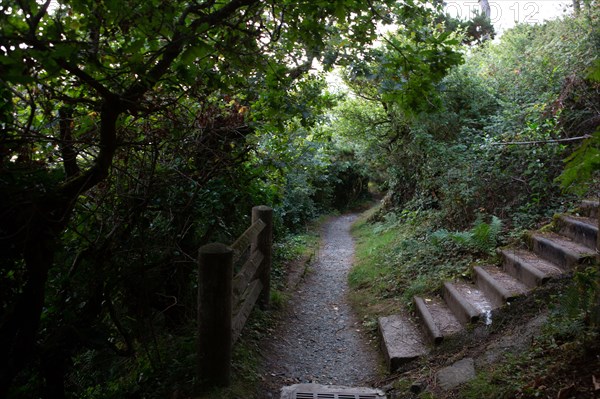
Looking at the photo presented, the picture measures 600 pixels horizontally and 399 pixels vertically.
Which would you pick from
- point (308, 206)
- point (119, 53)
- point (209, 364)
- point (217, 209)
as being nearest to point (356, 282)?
point (217, 209)

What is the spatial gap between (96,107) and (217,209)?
2.45 metres

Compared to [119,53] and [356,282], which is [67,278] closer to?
[119,53]

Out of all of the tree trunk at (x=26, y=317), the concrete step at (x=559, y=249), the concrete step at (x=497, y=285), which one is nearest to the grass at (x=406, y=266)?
the concrete step at (x=497, y=285)

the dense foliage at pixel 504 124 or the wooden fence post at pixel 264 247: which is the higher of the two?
the dense foliage at pixel 504 124

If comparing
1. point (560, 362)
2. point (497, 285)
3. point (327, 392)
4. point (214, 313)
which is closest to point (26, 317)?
point (214, 313)

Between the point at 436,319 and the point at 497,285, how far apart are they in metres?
0.79

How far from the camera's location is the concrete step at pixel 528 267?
481cm

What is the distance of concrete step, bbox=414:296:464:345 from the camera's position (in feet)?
15.8

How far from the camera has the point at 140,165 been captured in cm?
386

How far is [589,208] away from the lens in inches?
232

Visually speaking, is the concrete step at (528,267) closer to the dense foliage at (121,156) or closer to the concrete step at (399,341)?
Result: the concrete step at (399,341)

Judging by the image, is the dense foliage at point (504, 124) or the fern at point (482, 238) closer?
the fern at point (482, 238)

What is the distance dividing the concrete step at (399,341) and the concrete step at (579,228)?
87.1 inches

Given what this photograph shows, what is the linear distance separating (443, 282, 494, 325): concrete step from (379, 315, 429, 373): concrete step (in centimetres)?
53
